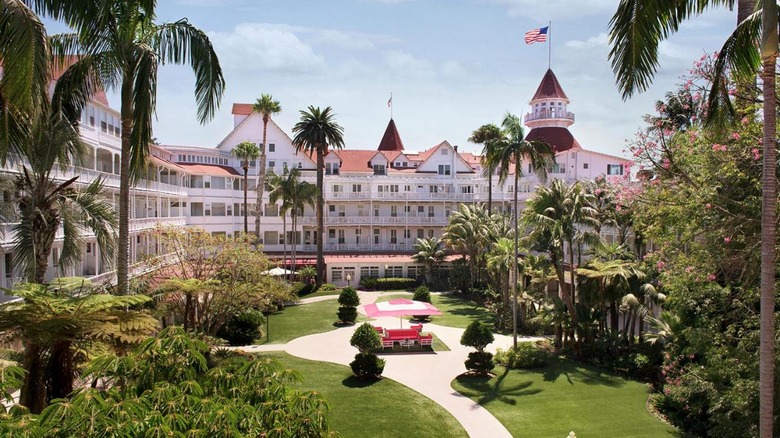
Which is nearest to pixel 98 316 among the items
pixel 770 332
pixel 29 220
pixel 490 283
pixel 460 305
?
pixel 29 220

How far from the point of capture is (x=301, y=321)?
33.3 meters

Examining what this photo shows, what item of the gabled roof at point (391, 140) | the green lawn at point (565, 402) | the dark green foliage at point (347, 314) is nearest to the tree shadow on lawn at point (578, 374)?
the green lawn at point (565, 402)

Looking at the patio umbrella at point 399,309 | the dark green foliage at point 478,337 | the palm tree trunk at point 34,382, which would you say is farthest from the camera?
the patio umbrella at point 399,309

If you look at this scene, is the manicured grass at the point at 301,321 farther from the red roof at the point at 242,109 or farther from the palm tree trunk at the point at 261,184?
the red roof at the point at 242,109

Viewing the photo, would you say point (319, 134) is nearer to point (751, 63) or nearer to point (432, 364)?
point (432, 364)

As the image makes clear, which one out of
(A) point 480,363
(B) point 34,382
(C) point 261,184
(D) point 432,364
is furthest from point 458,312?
(B) point 34,382

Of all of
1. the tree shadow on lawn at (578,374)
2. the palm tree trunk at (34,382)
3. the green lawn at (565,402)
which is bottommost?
the green lawn at (565,402)

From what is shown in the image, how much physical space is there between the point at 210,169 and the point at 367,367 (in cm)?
3693

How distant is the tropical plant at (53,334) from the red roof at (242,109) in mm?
A: 50301

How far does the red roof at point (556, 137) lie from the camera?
55.0 m

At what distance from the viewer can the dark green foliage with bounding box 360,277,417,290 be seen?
47.2 meters

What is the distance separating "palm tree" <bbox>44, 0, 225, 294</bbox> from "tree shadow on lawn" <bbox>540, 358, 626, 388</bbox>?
54.8 ft

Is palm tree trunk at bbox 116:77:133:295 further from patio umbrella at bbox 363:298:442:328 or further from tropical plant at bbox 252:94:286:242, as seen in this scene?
tropical plant at bbox 252:94:286:242

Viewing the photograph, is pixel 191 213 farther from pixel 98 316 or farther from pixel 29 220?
pixel 98 316
